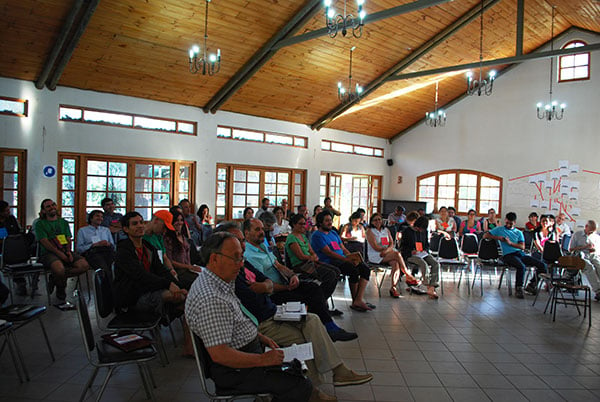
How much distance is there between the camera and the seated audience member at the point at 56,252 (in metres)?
5.13

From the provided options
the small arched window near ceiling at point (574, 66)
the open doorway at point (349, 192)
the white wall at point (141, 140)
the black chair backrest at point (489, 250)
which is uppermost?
the small arched window near ceiling at point (574, 66)

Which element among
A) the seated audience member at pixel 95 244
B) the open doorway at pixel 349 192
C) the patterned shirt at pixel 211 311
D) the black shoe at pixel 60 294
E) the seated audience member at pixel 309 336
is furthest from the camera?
the open doorway at pixel 349 192

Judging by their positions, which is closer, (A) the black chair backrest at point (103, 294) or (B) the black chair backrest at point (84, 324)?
(B) the black chair backrest at point (84, 324)

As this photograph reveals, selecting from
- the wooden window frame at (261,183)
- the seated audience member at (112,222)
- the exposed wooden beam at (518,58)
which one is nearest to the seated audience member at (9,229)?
the seated audience member at (112,222)

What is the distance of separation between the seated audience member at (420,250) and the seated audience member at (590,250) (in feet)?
7.21

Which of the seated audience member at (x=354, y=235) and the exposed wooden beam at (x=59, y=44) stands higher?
the exposed wooden beam at (x=59, y=44)

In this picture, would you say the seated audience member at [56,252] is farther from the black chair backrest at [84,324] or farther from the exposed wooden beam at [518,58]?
the exposed wooden beam at [518,58]

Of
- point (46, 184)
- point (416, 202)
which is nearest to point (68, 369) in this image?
point (46, 184)

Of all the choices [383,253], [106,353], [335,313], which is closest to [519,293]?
[383,253]

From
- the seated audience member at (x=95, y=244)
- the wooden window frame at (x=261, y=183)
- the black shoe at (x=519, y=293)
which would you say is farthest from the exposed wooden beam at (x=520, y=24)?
the seated audience member at (x=95, y=244)

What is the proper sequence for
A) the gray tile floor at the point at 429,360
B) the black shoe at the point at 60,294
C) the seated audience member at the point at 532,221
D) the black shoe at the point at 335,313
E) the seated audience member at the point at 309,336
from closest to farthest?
the seated audience member at the point at 309,336
the gray tile floor at the point at 429,360
the black shoe at the point at 335,313
the black shoe at the point at 60,294
the seated audience member at the point at 532,221

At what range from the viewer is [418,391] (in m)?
3.14

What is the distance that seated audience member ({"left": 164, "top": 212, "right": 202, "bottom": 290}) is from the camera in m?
4.35

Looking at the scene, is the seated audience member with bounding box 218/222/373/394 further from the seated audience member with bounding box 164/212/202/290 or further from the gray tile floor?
the seated audience member with bounding box 164/212/202/290
